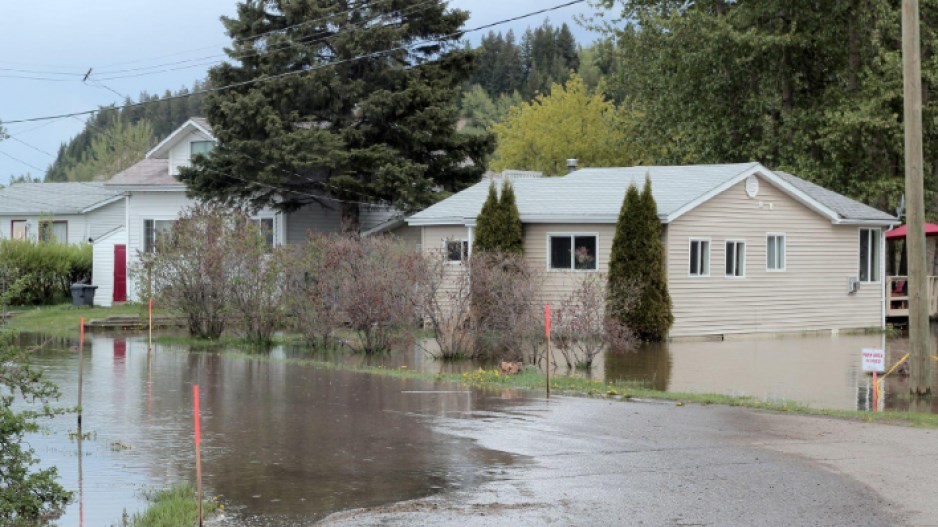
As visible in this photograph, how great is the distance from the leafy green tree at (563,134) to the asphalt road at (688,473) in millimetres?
42333

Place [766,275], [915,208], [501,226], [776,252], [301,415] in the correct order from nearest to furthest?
1. [301,415]
2. [915,208]
3. [501,226]
4. [766,275]
5. [776,252]

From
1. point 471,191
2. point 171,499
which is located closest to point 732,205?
point 471,191

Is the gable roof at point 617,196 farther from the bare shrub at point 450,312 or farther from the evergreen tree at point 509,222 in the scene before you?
the bare shrub at point 450,312

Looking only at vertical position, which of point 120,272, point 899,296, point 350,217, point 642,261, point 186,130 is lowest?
point 899,296

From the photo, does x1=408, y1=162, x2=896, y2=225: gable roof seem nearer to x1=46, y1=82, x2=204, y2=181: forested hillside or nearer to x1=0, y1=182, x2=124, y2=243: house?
x1=0, y1=182, x2=124, y2=243: house

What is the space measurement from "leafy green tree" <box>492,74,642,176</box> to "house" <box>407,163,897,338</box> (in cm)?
2205

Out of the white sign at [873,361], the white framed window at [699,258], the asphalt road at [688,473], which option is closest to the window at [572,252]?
the white framed window at [699,258]

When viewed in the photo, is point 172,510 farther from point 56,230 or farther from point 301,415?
point 56,230

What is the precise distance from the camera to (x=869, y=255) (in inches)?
1442

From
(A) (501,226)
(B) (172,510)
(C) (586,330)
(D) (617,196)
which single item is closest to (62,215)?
(A) (501,226)

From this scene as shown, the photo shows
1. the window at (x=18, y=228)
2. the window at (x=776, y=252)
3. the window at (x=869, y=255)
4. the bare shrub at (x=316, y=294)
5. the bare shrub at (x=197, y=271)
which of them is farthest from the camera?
the window at (x=18, y=228)

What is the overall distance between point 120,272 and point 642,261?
20487mm

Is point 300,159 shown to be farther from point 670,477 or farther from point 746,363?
point 670,477

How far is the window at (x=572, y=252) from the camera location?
3128cm
